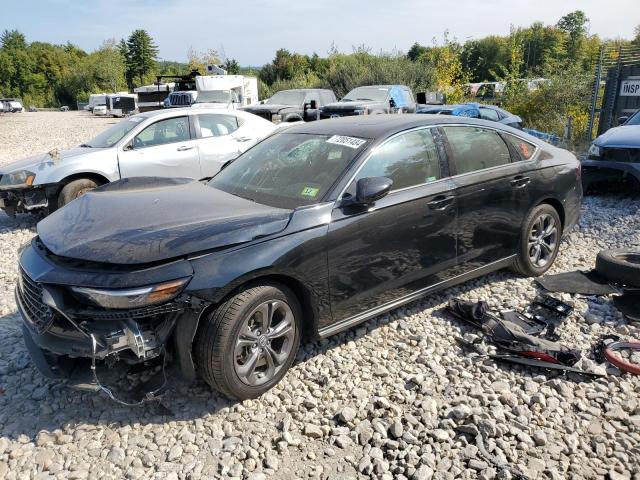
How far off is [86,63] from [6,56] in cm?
1673

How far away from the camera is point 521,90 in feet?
59.8

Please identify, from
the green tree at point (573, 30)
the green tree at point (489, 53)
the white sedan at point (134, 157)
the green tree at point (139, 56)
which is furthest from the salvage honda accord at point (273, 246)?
the green tree at point (139, 56)

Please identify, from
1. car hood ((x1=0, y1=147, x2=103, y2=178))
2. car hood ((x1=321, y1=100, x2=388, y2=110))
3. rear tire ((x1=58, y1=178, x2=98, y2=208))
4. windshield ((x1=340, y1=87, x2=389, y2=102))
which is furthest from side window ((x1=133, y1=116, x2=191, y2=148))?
windshield ((x1=340, y1=87, x2=389, y2=102))

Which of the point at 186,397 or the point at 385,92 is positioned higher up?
the point at 385,92

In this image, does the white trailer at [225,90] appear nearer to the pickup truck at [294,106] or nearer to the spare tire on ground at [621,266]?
the pickup truck at [294,106]

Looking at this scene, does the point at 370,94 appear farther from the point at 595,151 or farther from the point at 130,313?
the point at 130,313

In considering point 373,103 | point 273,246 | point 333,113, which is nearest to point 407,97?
point 373,103

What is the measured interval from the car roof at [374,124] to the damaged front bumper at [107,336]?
1.92 metres

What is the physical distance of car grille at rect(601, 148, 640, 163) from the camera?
738cm

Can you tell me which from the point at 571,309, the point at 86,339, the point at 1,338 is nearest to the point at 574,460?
the point at 571,309

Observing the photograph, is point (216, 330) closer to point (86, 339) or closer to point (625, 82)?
point (86, 339)

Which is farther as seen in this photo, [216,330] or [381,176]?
[381,176]

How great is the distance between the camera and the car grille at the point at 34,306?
2.83 meters

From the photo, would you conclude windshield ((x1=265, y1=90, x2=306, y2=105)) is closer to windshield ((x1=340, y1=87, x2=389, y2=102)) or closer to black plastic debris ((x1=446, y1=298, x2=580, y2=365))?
windshield ((x1=340, y1=87, x2=389, y2=102))
